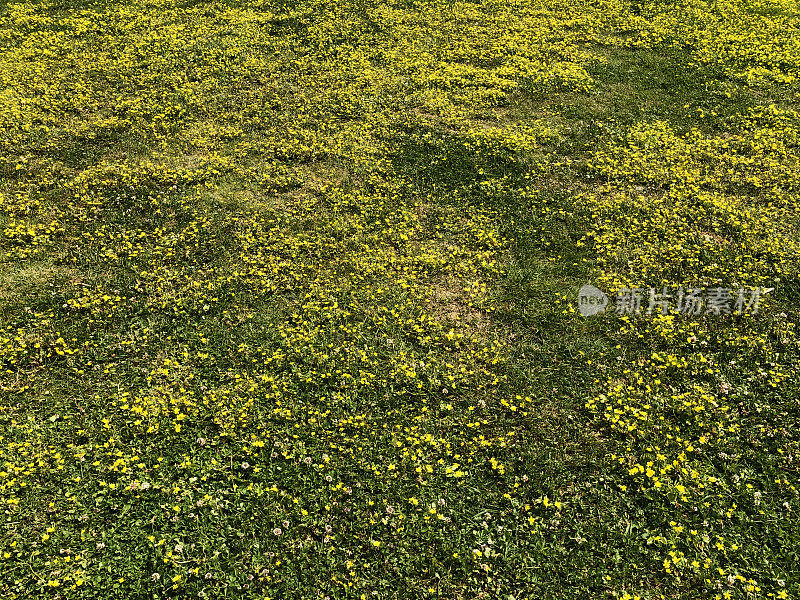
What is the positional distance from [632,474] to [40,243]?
10.3m

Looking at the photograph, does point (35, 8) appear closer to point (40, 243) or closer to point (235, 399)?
point (40, 243)

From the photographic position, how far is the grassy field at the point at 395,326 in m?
6.19

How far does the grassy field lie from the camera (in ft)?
20.3

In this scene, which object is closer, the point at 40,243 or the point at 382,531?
the point at 382,531

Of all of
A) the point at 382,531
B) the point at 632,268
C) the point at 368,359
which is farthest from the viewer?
the point at 632,268

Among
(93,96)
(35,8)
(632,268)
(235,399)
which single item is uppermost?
(35,8)

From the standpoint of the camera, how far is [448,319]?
28.5ft

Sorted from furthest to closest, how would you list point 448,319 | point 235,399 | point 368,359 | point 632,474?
point 448,319
point 368,359
point 235,399
point 632,474

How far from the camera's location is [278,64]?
1498 cm

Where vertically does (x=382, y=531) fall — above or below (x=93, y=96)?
below

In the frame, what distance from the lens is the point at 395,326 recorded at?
28.1 feet

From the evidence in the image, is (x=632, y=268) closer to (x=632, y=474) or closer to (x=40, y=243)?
(x=632, y=474)

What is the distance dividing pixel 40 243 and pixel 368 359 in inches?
255

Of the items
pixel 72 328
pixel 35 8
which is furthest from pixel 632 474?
pixel 35 8
